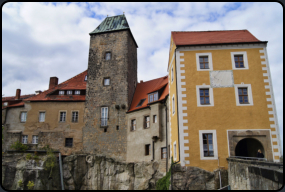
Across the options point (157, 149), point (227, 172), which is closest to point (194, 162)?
point (227, 172)

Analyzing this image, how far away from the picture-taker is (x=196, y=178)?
714 inches

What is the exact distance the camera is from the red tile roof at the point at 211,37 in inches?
849

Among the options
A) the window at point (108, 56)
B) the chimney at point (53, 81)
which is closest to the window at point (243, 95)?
the window at point (108, 56)

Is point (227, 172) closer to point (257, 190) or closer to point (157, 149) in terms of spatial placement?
point (257, 190)

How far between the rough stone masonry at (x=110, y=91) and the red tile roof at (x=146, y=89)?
68 centimetres

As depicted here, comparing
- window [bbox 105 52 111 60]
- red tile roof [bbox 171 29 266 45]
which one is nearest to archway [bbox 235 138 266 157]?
red tile roof [bbox 171 29 266 45]

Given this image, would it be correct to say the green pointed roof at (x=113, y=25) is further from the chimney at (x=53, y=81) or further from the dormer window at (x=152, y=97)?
the dormer window at (x=152, y=97)

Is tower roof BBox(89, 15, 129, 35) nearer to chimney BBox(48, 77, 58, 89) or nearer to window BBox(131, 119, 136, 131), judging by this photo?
chimney BBox(48, 77, 58, 89)

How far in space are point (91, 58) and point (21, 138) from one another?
39.7ft

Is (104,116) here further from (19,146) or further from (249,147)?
(249,147)

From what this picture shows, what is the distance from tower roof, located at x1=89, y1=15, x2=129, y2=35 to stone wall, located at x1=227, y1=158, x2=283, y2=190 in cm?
2292

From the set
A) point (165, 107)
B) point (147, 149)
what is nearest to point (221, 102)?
Answer: point (165, 107)

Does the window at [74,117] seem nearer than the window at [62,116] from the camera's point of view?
Yes

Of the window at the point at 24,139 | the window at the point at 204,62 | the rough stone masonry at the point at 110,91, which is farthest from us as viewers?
the window at the point at 24,139
